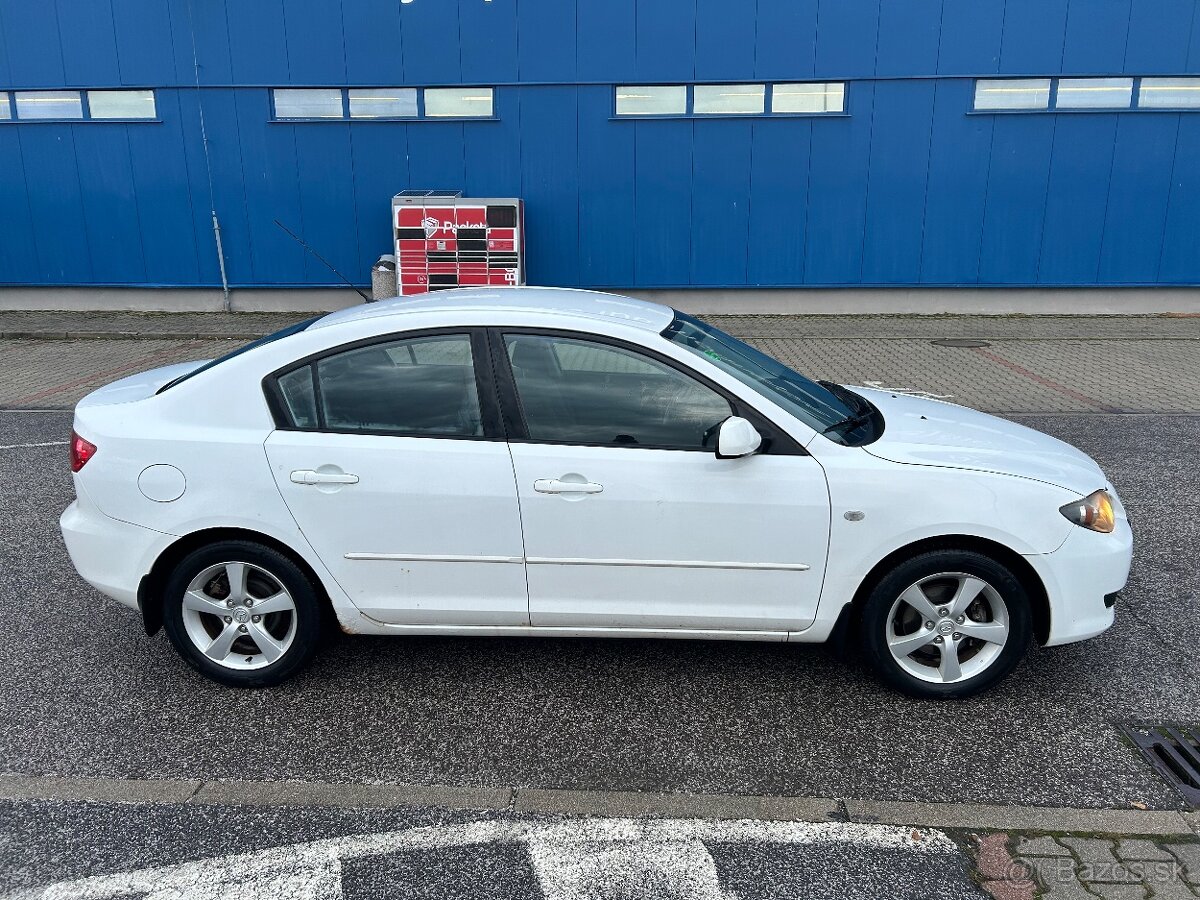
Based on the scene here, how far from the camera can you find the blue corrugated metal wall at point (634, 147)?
13.1m

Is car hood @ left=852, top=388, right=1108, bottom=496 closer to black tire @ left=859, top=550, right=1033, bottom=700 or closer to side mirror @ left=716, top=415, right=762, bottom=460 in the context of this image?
black tire @ left=859, top=550, right=1033, bottom=700

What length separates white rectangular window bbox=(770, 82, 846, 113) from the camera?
13352 millimetres

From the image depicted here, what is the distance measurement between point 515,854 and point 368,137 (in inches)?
489

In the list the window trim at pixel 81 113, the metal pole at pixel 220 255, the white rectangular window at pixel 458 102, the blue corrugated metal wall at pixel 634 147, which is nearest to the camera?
the blue corrugated metal wall at pixel 634 147

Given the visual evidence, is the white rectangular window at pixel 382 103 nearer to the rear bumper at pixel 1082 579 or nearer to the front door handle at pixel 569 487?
the front door handle at pixel 569 487

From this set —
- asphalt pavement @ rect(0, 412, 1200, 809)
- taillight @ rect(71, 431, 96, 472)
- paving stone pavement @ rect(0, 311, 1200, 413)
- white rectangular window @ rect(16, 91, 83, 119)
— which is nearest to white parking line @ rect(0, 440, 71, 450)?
paving stone pavement @ rect(0, 311, 1200, 413)

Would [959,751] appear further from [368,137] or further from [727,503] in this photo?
[368,137]

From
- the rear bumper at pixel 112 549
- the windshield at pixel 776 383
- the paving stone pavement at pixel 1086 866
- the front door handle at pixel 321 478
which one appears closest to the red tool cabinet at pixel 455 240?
the windshield at pixel 776 383

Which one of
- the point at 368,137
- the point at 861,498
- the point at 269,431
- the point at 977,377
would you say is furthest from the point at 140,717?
the point at 368,137

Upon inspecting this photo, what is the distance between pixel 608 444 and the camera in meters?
3.77

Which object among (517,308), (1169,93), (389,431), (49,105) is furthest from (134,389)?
(1169,93)

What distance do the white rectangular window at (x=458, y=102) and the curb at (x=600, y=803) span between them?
11.7 meters

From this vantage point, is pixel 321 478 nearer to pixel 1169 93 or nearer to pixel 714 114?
pixel 714 114

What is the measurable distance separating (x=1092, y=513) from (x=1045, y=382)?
7.00m
